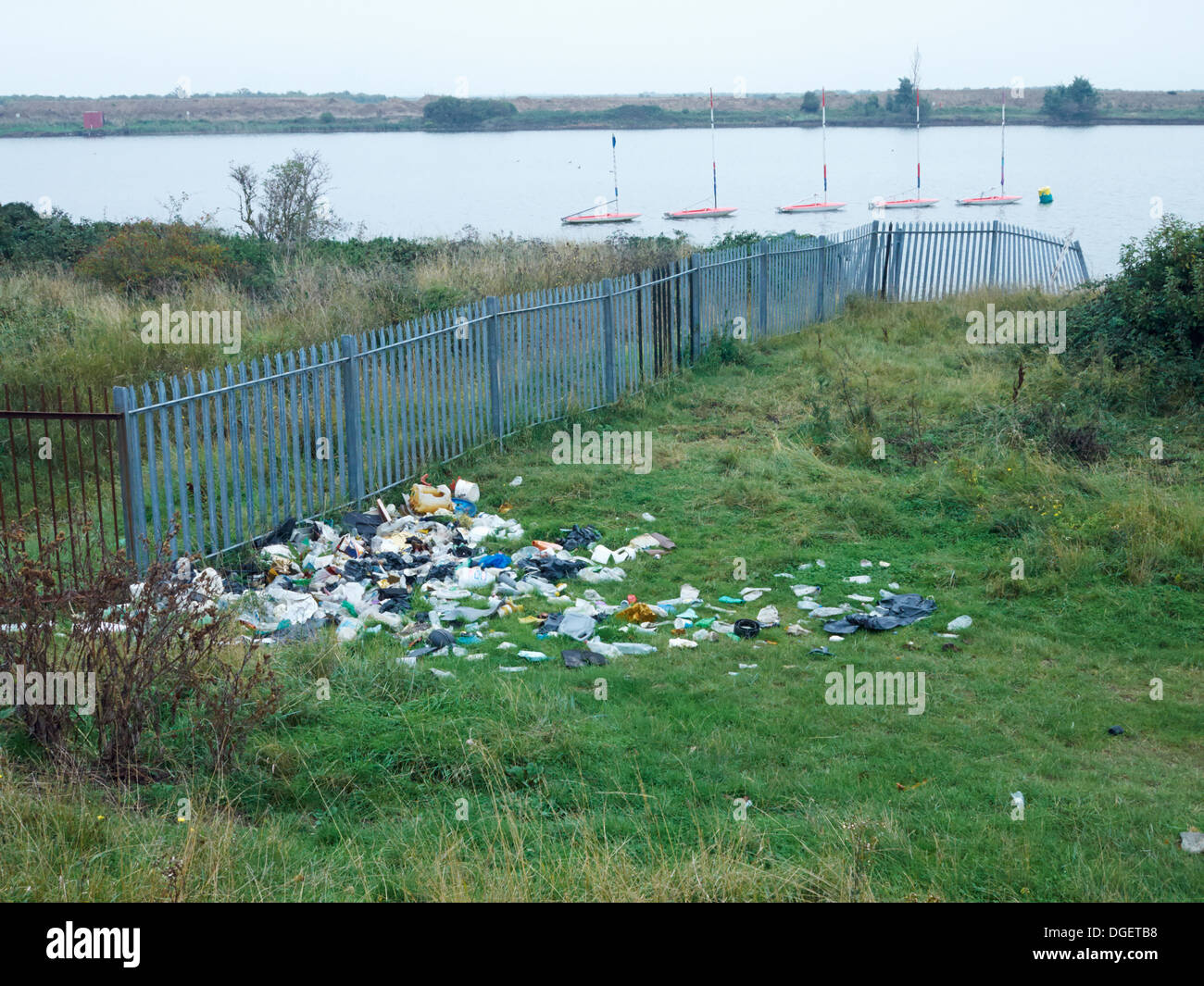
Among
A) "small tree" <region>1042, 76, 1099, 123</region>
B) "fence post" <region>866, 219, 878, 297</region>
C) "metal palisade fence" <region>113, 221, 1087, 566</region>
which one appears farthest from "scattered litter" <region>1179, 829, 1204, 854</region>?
"small tree" <region>1042, 76, 1099, 123</region>

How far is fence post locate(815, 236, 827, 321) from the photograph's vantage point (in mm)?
20297

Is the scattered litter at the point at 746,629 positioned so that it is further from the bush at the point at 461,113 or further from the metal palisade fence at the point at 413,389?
the bush at the point at 461,113

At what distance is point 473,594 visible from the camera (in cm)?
864

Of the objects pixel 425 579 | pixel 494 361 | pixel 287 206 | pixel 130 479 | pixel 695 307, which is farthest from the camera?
pixel 287 206

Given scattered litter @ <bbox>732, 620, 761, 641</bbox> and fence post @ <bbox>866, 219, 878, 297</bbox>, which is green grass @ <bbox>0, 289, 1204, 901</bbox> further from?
fence post @ <bbox>866, 219, 878, 297</bbox>

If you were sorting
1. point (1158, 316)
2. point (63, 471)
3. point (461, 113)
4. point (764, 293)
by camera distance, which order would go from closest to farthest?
1. point (63, 471)
2. point (1158, 316)
3. point (764, 293)
4. point (461, 113)

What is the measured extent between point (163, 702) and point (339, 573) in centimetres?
323

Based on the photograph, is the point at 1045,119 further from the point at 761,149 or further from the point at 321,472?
the point at 321,472

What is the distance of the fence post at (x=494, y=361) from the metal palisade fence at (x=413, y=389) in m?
0.02

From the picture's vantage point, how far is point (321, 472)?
1031 centimetres

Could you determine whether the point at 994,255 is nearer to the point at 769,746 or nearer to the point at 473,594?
the point at 473,594

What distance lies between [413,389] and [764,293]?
29.2ft

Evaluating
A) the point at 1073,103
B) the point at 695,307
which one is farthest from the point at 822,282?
the point at 1073,103

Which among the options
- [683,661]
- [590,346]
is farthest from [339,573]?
[590,346]
